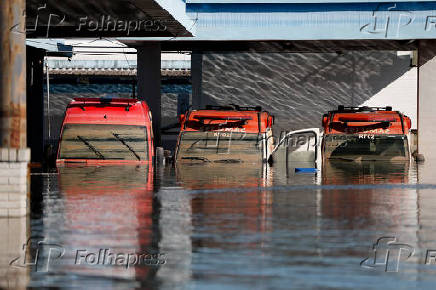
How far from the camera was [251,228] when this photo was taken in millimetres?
14664

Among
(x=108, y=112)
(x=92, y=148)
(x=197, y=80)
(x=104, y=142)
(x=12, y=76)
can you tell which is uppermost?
(x=197, y=80)

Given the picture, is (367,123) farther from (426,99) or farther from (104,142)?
(426,99)

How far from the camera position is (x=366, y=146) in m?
33.5

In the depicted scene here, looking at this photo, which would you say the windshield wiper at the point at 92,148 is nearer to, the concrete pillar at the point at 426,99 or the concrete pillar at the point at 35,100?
the concrete pillar at the point at 35,100

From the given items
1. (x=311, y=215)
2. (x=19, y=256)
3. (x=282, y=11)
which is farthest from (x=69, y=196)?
(x=282, y=11)

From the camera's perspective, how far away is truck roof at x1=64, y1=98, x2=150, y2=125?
28.5m

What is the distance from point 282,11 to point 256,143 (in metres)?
10.0

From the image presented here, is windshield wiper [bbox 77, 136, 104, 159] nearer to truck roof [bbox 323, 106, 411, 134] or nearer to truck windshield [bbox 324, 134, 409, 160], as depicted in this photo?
truck windshield [bbox 324, 134, 409, 160]

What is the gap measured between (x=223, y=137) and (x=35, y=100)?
46.2ft

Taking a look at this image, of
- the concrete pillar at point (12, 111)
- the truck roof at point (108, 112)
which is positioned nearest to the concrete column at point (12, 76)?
the concrete pillar at point (12, 111)

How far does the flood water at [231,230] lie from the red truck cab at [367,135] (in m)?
5.58

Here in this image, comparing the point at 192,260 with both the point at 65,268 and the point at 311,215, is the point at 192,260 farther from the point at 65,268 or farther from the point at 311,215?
the point at 311,215

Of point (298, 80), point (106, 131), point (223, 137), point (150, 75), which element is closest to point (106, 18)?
point (223, 137)

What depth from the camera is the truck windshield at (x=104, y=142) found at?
28.6 m
